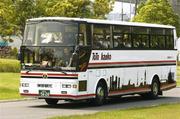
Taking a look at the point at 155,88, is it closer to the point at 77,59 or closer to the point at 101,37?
the point at 101,37

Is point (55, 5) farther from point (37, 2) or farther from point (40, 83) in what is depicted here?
point (40, 83)

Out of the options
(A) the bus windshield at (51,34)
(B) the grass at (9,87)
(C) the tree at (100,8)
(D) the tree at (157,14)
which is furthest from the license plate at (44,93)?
(D) the tree at (157,14)

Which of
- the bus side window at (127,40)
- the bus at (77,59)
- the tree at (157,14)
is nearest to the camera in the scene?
the bus at (77,59)

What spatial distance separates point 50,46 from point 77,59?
46.1 inches

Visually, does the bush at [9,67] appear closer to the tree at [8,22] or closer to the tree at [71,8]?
the tree at [8,22]

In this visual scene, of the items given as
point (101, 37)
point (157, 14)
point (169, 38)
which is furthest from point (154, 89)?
point (157, 14)

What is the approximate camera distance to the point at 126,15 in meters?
104

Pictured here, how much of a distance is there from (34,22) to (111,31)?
328 centimetres

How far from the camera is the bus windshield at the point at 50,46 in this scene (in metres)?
21.7

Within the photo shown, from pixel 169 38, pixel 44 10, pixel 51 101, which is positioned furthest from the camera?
pixel 44 10

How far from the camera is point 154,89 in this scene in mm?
28438

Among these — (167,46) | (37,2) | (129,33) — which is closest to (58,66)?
(129,33)

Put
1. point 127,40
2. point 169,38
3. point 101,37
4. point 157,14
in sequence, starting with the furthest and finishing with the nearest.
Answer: point 157,14 → point 169,38 → point 127,40 → point 101,37

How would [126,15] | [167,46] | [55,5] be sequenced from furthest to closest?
[126,15] → [55,5] → [167,46]
